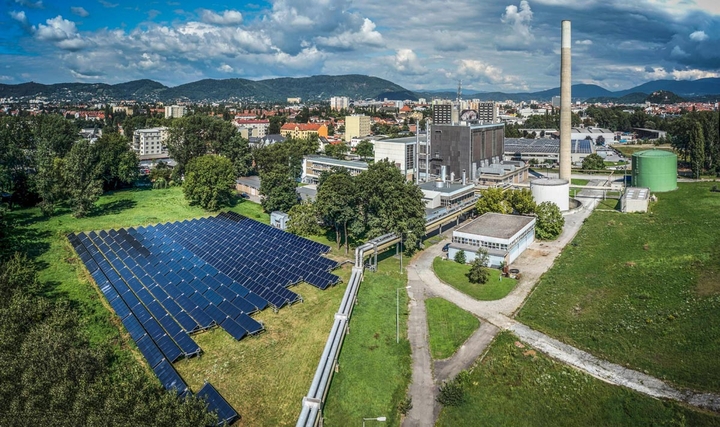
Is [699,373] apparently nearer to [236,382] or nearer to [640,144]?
[236,382]

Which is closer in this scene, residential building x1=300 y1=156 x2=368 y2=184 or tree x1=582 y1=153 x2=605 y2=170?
residential building x1=300 y1=156 x2=368 y2=184

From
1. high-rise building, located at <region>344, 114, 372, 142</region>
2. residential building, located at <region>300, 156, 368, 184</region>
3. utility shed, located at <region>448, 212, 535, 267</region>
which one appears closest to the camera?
utility shed, located at <region>448, 212, 535, 267</region>

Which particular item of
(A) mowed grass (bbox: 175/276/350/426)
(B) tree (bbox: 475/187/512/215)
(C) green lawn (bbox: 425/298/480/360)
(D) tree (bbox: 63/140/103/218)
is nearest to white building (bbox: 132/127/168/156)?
(D) tree (bbox: 63/140/103/218)

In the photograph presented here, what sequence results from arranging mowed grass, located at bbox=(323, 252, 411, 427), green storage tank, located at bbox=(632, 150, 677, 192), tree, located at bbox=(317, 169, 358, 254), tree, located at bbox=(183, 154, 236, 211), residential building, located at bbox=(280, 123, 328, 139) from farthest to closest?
residential building, located at bbox=(280, 123, 328, 139), green storage tank, located at bbox=(632, 150, 677, 192), tree, located at bbox=(183, 154, 236, 211), tree, located at bbox=(317, 169, 358, 254), mowed grass, located at bbox=(323, 252, 411, 427)

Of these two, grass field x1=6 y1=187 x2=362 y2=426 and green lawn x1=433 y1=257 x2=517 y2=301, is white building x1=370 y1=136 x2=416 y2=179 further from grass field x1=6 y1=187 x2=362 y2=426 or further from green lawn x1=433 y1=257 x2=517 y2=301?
grass field x1=6 y1=187 x2=362 y2=426

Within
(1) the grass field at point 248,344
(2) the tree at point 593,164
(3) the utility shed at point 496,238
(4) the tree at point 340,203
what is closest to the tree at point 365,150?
(2) the tree at point 593,164

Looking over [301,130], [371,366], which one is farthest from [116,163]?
[301,130]

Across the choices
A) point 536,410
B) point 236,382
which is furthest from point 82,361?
point 536,410
